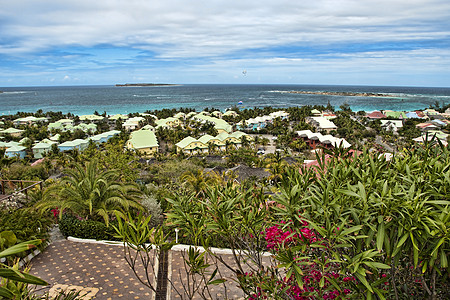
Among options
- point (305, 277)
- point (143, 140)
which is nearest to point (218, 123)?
point (143, 140)

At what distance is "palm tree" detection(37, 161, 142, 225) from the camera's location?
876 cm

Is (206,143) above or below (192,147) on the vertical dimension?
above

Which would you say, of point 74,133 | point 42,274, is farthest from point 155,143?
point 42,274

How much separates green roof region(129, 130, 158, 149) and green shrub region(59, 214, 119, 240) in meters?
28.8

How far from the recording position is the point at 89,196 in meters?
8.96

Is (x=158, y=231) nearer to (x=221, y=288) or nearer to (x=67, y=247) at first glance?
(x=221, y=288)

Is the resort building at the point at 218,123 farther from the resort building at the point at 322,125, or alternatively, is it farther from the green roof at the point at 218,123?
the resort building at the point at 322,125

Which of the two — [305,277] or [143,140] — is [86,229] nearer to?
[305,277]

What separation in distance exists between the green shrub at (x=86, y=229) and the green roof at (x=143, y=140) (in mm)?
28769

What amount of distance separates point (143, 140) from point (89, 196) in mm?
30836

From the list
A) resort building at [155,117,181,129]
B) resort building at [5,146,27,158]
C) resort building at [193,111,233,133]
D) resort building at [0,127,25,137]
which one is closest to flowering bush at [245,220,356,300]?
resort building at [5,146,27,158]

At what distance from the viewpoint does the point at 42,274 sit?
6738 millimetres

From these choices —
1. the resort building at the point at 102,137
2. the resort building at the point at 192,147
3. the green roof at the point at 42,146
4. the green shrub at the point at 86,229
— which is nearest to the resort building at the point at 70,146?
the green roof at the point at 42,146

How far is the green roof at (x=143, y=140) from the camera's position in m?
37.5
